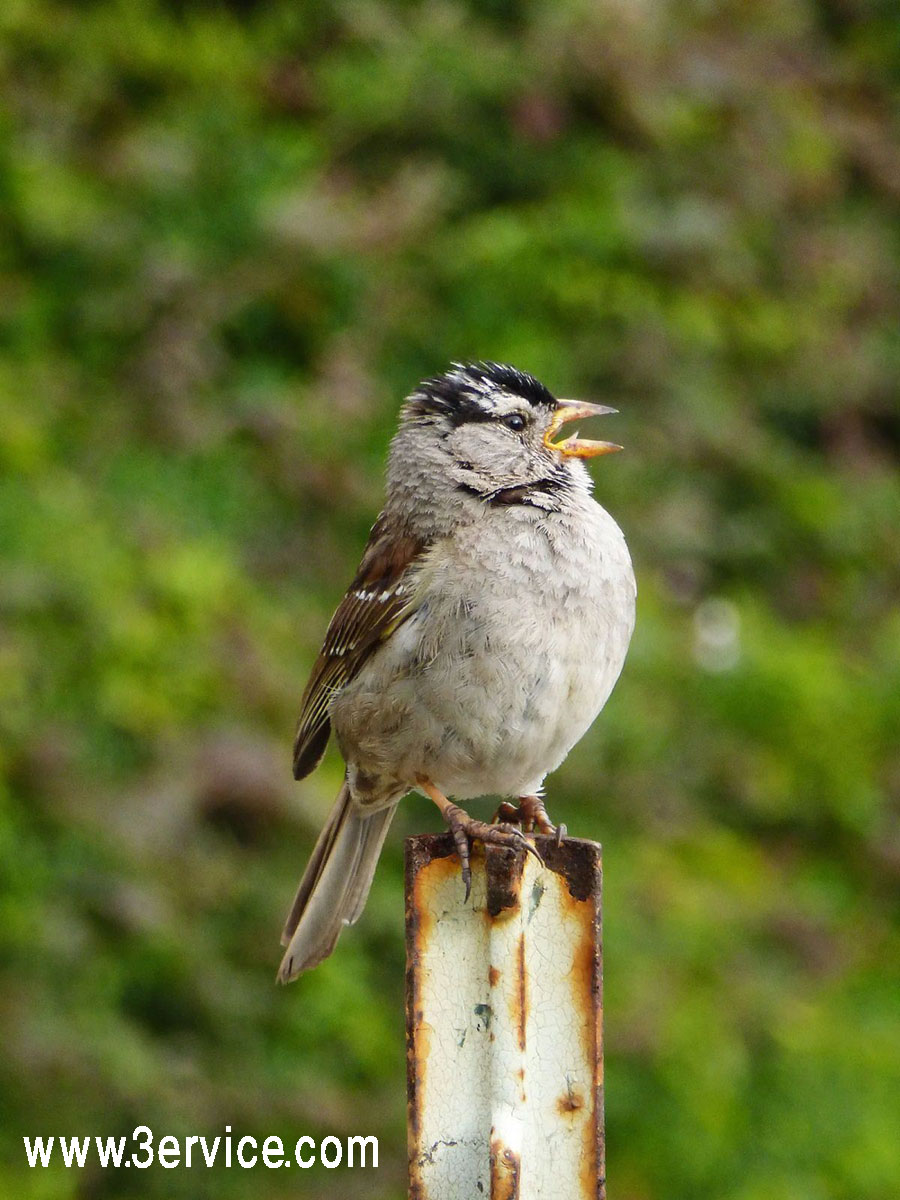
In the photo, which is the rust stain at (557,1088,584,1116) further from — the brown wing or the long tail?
the brown wing

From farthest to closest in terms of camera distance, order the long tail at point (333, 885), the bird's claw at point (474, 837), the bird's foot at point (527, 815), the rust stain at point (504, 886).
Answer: the long tail at point (333, 885), the bird's foot at point (527, 815), the bird's claw at point (474, 837), the rust stain at point (504, 886)

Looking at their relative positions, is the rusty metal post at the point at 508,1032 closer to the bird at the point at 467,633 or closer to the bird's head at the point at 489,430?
the bird at the point at 467,633

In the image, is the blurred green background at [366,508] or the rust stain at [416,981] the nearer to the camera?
the rust stain at [416,981]

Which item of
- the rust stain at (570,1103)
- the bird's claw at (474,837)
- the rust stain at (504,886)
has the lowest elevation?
the rust stain at (570,1103)

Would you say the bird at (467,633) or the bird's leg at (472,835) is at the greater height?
the bird at (467,633)

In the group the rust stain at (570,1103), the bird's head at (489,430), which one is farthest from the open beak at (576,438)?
the rust stain at (570,1103)

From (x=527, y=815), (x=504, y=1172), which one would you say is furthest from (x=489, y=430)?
(x=504, y=1172)

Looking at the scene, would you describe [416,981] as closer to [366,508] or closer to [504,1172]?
[504,1172]

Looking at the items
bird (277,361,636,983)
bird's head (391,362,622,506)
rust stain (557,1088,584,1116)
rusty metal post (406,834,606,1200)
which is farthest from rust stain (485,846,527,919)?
bird's head (391,362,622,506)
